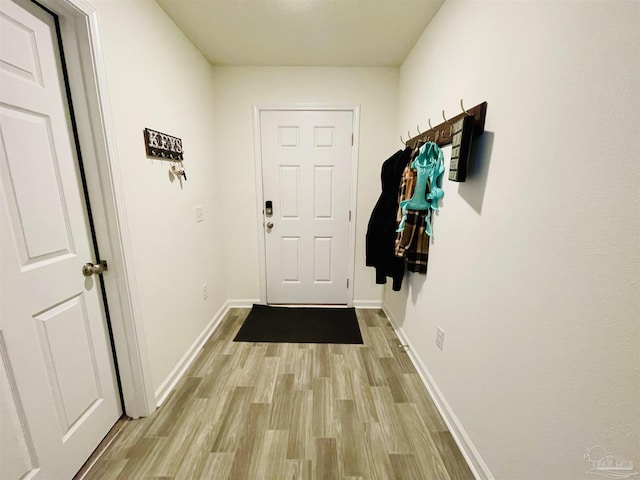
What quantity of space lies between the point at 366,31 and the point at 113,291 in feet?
7.48

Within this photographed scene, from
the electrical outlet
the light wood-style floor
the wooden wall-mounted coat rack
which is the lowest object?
the light wood-style floor

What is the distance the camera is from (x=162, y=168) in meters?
1.59

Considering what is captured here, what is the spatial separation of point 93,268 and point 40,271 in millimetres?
237

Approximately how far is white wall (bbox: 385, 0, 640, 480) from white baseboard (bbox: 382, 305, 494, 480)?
5cm

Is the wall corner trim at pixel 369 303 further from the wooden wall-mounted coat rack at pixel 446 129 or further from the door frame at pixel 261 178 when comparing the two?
the wooden wall-mounted coat rack at pixel 446 129

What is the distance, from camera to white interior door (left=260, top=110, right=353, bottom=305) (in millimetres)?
2455

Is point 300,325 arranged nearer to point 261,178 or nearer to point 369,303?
point 369,303

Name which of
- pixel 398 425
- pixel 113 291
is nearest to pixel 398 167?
pixel 398 425

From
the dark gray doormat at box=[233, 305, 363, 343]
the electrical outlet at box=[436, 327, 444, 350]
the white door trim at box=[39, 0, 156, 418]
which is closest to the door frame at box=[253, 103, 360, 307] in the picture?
the dark gray doormat at box=[233, 305, 363, 343]

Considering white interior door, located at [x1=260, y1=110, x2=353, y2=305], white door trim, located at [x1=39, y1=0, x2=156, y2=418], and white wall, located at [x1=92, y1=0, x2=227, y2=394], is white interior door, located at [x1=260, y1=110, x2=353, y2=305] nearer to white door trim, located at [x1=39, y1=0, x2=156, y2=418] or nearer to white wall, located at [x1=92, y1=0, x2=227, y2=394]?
white wall, located at [x1=92, y1=0, x2=227, y2=394]

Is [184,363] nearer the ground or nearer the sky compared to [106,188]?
nearer the ground

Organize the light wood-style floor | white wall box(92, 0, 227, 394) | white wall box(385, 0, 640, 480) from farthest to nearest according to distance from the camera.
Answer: white wall box(92, 0, 227, 394)
the light wood-style floor
white wall box(385, 0, 640, 480)

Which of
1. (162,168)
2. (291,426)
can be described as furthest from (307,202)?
(291,426)

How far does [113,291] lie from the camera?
129cm
